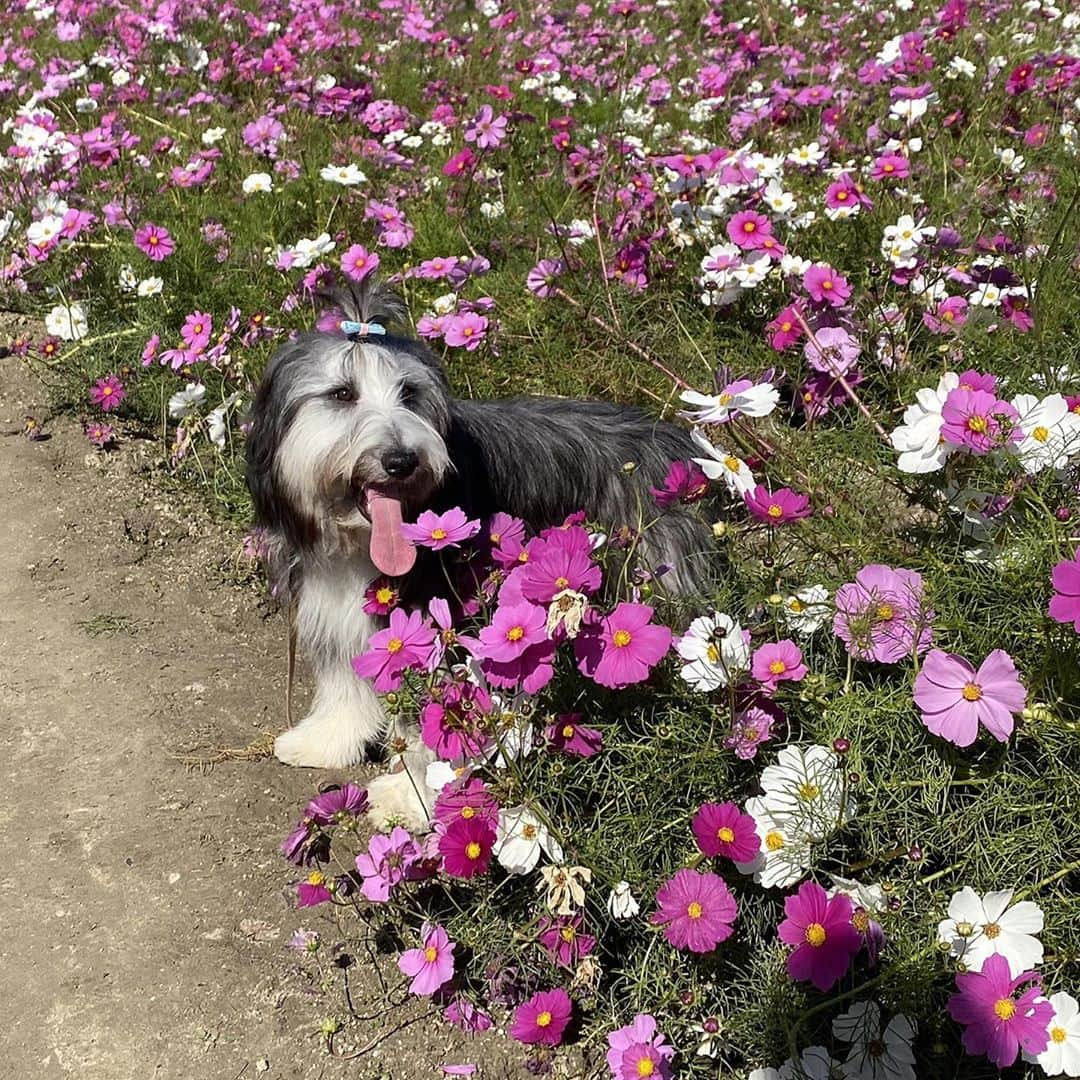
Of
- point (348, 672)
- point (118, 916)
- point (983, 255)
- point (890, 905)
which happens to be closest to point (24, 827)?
point (118, 916)

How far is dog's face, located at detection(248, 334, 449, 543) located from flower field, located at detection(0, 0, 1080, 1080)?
12.0 inches

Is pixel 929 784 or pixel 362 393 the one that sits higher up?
pixel 362 393

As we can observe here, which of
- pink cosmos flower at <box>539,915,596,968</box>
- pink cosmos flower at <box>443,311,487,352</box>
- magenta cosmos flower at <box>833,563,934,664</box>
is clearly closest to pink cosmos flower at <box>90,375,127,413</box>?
pink cosmos flower at <box>443,311,487,352</box>

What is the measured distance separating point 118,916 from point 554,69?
6.02 m

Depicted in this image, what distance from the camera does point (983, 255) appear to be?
3889 millimetres

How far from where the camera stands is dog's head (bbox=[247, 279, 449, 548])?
2932 mm

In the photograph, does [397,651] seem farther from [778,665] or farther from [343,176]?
[343,176]

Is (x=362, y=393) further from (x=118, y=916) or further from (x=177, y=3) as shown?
(x=177, y=3)

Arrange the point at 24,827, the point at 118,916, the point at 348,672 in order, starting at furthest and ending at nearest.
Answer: the point at 348,672 < the point at 24,827 < the point at 118,916

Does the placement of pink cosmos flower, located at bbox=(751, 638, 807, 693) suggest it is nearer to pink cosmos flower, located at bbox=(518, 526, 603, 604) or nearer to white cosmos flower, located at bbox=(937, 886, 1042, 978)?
pink cosmos flower, located at bbox=(518, 526, 603, 604)

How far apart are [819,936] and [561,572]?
33.8 inches

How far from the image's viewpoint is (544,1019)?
7.80 ft

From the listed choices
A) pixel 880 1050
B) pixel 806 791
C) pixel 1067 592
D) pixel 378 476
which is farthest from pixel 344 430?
pixel 880 1050

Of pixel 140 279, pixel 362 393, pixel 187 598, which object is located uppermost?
pixel 362 393
